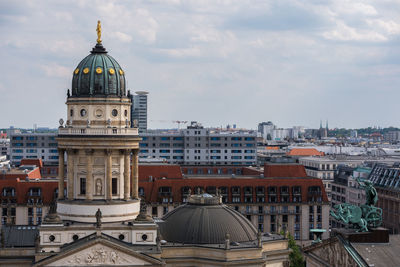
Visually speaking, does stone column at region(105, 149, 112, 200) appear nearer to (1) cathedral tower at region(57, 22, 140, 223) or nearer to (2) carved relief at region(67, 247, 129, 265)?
(1) cathedral tower at region(57, 22, 140, 223)

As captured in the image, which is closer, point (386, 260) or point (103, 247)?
point (386, 260)

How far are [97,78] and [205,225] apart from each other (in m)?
20.6

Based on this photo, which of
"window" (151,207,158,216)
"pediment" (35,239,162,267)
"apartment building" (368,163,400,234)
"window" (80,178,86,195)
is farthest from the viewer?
"apartment building" (368,163,400,234)

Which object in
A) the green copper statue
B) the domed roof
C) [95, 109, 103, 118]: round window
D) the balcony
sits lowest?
the domed roof

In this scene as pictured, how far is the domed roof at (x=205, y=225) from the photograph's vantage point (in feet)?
291

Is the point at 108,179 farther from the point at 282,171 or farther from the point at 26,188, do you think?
the point at 282,171

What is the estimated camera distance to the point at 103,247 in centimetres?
→ 8212

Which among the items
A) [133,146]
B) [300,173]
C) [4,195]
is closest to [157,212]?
[4,195]

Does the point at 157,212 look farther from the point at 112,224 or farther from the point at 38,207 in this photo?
the point at 112,224

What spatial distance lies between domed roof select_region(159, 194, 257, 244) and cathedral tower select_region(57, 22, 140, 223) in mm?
5239

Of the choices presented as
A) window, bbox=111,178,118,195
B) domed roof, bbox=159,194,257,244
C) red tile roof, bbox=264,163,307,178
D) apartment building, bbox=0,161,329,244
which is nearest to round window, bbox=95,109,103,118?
window, bbox=111,178,118,195

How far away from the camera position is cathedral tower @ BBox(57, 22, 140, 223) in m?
87.1

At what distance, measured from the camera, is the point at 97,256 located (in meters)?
82.0

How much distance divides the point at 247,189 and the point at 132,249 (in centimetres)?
6999
